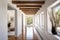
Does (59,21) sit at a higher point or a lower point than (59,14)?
lower

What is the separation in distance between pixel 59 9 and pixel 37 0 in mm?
1291

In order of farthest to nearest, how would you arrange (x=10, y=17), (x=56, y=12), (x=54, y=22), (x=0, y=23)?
(x=10, y=17), (x=56, y=12), (x=54, y=22), (x=0, y=23)

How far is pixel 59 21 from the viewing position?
3895 millimetres

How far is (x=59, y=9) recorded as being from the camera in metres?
3.88

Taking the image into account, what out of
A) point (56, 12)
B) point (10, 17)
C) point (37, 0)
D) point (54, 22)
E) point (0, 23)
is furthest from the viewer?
point (10, 17)

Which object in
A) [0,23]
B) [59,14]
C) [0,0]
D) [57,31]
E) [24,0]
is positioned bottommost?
[57,31]

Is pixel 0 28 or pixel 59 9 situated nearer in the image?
pixel 0 28

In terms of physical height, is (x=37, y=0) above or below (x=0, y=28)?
above

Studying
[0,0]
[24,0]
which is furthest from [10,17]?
[0,0]

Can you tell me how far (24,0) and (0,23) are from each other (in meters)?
2.12

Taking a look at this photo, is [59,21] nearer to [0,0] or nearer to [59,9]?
[59,9]

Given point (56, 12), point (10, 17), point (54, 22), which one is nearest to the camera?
point (54, 22)

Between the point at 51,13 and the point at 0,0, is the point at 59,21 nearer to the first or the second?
the point at 51,13

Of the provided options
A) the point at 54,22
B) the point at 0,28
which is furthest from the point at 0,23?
the point at 54,22
